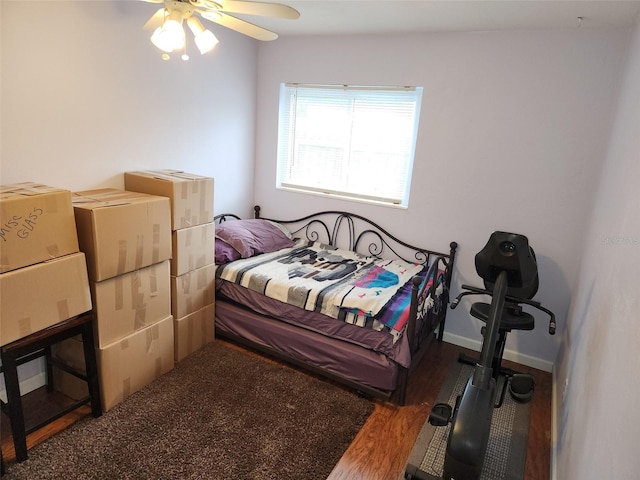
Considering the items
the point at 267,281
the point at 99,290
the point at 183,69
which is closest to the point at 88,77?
the point at 183,69

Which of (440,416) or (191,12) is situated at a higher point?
(191,12)

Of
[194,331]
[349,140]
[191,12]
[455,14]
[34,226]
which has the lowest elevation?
[194,331]

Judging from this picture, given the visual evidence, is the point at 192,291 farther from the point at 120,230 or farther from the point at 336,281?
the point at 336,281

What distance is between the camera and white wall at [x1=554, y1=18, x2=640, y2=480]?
109cm

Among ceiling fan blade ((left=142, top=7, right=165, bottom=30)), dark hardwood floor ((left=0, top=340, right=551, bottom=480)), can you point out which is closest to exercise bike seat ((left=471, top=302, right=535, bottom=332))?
dark hardwood floor ((left=0, top=340, right=551, bottom=480))

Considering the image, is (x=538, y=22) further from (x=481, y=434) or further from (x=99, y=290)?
(x=99, y=290)

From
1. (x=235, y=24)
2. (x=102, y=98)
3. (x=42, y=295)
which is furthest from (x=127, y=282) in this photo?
(x=235, y=24)

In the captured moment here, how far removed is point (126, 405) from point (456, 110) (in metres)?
2.95

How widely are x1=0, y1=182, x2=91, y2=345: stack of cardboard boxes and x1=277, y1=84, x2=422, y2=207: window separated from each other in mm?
2221

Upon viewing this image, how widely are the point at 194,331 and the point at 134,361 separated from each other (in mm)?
529

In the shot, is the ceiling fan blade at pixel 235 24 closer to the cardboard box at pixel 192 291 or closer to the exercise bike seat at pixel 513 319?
the cardboard box at pixel 192 291

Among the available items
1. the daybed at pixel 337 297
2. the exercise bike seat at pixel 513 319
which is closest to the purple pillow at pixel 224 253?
the daybed at pixel 337 297

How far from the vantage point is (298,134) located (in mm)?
3768

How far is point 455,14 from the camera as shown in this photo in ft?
8.28
